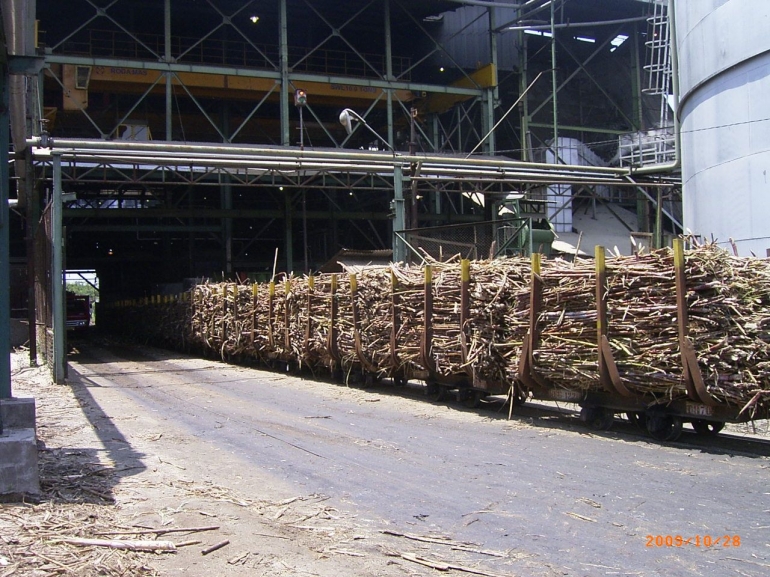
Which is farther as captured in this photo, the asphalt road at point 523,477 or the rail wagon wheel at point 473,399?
the rail wagon wheel at point 473,399

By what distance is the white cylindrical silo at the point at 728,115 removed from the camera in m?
17.8

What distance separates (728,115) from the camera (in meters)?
19.0

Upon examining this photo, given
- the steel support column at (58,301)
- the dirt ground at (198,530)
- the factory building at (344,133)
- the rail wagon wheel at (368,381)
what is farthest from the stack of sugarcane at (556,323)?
the factory building at (344,133)

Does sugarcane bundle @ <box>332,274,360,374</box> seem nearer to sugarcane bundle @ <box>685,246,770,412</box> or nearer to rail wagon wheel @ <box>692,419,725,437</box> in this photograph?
rail wagon wheel @ <box>692,419,725,437</box>

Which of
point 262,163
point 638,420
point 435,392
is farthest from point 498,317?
point 262,163

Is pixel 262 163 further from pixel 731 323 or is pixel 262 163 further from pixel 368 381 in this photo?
pixel 731 323

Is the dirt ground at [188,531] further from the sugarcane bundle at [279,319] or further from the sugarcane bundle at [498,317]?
the sugarcane bundle at [279,319]

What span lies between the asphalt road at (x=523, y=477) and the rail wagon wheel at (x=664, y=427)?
0.15m

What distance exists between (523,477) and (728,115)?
15.6 meters

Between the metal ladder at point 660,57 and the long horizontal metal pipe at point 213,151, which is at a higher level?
the metal ladder at point 660,57

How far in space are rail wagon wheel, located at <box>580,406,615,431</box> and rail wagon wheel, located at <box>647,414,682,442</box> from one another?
66 centimetres

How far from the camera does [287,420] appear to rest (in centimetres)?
1073

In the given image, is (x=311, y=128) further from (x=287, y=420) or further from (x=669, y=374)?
(x=669, y=374)

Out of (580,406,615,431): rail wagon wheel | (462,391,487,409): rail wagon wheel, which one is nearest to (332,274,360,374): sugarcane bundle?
(462,391,487,409): rail wagon wheel
